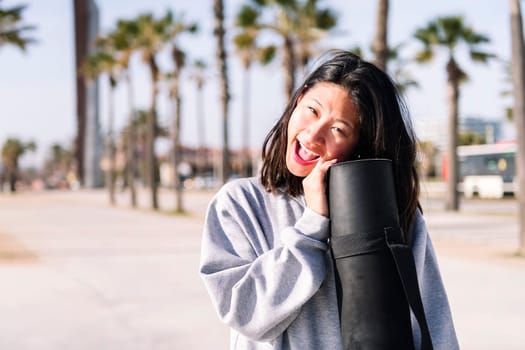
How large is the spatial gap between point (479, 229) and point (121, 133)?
86.6m

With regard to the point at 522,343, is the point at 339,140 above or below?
above

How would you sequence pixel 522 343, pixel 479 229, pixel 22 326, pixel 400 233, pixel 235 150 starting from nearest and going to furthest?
pixel 400 233, pixel 522 343, pixel 22 326, pixel 479 229, pixel 235 150

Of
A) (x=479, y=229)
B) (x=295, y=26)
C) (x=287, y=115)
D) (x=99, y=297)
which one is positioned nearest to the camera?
(x=287, y=115)

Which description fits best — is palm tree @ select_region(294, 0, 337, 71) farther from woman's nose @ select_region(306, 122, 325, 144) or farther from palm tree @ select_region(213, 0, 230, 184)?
woman's nose @ select_region(306, 122, 325, 144)

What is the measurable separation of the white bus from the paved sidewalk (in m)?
18.1

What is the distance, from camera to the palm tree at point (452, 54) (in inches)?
905

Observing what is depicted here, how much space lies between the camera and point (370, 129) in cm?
147

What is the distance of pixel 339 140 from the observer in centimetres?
143

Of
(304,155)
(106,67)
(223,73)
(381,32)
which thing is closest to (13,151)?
(106,67)

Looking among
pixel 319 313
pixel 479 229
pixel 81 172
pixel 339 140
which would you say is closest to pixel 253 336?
pixel 319 313

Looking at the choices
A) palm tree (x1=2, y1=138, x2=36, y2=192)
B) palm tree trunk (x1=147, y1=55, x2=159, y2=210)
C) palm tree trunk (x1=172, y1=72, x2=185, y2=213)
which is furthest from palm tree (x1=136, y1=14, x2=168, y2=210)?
palm tree (x1=2, y1=138, x2=36, y2=192)

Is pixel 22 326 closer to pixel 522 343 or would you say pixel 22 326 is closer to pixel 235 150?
pixel 522 343

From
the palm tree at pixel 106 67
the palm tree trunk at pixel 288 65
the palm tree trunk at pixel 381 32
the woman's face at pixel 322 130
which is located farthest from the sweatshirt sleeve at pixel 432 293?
the palm tree at pixel 106 67

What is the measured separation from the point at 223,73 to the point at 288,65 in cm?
208
